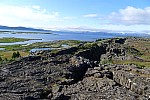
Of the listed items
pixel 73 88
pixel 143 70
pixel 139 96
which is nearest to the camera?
pixel 139 96

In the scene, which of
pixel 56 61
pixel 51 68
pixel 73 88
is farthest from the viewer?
pixel 56 61

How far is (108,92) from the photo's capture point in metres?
61.7

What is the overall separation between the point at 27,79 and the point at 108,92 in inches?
839

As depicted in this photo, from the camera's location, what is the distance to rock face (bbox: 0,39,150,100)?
6061cm

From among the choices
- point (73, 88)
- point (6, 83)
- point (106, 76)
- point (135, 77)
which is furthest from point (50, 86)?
point (135, 77)

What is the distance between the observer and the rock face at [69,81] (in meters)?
60.6

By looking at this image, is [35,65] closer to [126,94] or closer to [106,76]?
[106,76]

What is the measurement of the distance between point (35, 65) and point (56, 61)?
896 cm

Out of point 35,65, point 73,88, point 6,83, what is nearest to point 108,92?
point 73,88

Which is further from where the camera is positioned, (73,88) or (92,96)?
(73,88)

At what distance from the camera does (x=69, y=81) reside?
235 ft

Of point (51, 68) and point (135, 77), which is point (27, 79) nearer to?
point (51, 68)

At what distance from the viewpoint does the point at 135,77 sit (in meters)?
69.6

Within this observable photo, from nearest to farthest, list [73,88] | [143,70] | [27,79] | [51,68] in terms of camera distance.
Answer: [73,88]
[27,79]
[143,70]
[51,68]
